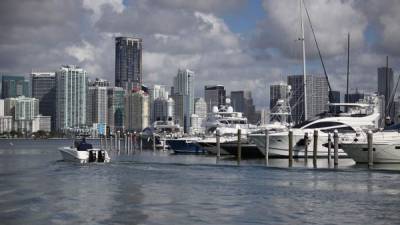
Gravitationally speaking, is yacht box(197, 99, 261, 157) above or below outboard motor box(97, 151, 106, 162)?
above

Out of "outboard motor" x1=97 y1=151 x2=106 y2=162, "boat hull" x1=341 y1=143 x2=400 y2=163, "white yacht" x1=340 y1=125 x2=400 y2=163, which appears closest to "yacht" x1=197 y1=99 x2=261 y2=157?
"white yacht" x1=340 y1=125 x2=400 y2=163

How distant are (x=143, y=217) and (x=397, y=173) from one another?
2896cm

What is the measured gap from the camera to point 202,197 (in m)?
38.6

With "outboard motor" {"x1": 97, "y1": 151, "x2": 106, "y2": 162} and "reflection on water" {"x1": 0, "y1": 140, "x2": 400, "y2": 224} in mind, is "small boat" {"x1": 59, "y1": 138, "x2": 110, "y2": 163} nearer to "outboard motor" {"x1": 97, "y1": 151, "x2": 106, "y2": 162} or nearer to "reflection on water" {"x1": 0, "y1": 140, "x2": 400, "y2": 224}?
"outboard motor" {"x1": 97, "y1": 151, "x2": 106, "y2": 162}

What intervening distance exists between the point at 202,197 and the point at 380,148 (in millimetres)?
29549

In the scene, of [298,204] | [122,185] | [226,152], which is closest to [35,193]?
[122,185]

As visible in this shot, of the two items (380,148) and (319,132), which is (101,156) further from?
(380,148)

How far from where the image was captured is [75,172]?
58.2 m

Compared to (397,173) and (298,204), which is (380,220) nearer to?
(298,204)

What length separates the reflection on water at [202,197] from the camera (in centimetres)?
3100

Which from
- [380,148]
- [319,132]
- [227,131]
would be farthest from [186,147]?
[380,148]

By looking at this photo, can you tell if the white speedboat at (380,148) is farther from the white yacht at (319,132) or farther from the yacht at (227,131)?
the yacht at (227,131)

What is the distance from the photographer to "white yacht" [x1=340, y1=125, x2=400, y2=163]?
6300 cm

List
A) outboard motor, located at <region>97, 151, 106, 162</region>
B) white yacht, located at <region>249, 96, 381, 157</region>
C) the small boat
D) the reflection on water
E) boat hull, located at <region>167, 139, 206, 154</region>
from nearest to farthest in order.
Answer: the reflection on water
the small boat
outboard motor, located at <region>97, 151, 106, 162</region>
white yacht, located at <region>249, 96, 381, 157</region>
boat hull, located at <region>167, 139, 206, 154</region>
